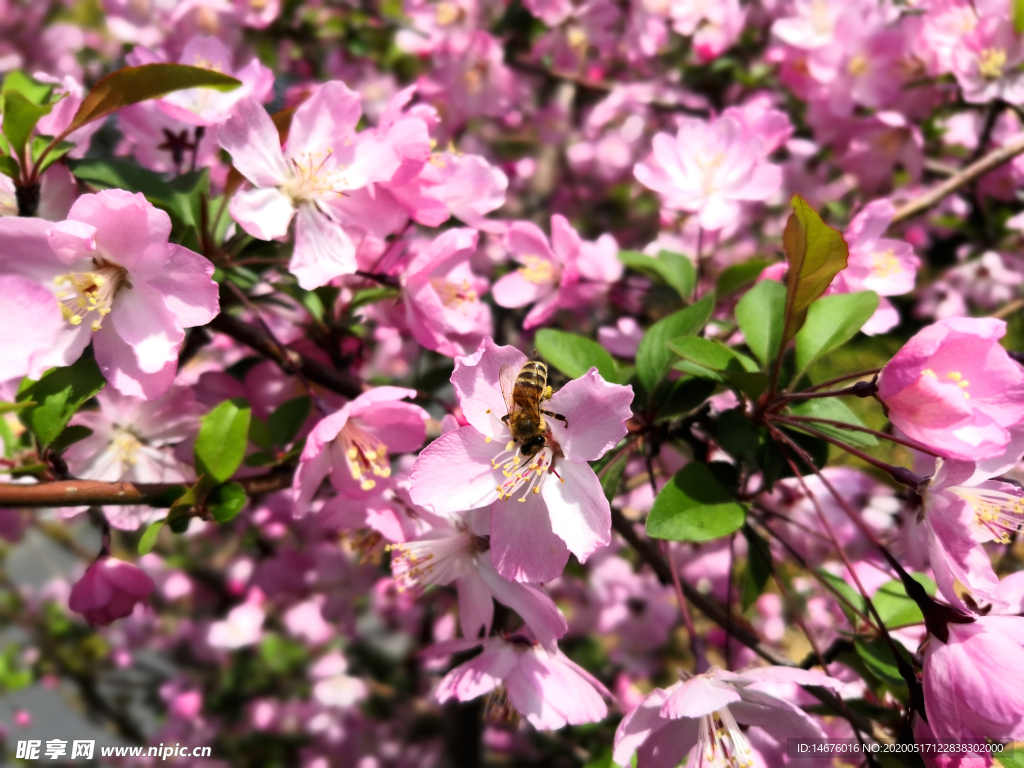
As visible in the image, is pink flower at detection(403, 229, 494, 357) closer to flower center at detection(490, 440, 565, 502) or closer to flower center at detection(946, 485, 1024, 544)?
flower center at detection(490, 440, 565, 502)

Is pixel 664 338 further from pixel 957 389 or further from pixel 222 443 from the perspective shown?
pixel 222 443

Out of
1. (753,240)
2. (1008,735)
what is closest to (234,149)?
(1008,735)

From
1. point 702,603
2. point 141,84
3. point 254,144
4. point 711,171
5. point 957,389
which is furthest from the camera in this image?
point 711,171

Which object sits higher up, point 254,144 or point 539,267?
point 254,144

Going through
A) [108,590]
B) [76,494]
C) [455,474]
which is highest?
[455,474]

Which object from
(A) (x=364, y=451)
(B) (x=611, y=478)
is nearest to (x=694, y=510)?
(B) (x=611, y=478)

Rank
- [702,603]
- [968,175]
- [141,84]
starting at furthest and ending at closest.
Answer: [968,175]
[702,603]
[141,84]

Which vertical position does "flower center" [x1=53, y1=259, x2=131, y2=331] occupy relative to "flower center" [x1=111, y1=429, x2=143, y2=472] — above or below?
above

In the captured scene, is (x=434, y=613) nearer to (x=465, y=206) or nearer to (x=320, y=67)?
(x=465, y=206)

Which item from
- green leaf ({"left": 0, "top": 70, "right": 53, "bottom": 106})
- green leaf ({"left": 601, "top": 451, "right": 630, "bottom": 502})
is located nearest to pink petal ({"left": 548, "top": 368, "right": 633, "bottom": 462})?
green leaf ({"left": 601, "top": 451, "right": 630, "bottom": 502})
